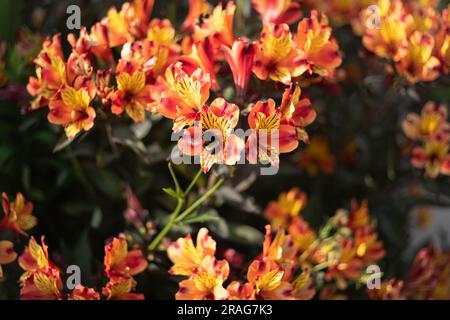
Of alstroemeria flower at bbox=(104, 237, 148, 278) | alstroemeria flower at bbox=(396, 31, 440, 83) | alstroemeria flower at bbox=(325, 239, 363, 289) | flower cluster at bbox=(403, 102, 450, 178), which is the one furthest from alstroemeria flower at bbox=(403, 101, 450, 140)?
alstroemeria flower at bbox=(104, 237, 148, 278)

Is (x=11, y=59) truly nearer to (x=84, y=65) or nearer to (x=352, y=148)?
(x=84, y=65)

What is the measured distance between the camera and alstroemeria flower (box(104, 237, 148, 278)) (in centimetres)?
69

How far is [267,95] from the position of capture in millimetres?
772

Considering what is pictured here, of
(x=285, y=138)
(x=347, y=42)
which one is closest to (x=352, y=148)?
(x=347, y=42)

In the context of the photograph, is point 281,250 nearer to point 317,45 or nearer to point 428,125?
point 317,45

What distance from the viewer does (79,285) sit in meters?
0.68

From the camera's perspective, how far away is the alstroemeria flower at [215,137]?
0.60m

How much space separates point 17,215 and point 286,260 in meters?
0.30

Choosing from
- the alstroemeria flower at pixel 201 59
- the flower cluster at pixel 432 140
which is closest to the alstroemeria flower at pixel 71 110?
the alstroemeria flower at pixel 201 59

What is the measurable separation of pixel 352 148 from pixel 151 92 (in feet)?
1.50

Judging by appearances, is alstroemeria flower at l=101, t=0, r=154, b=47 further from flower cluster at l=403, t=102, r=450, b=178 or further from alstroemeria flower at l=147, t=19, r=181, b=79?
flower cluster at l=403, t=102, r=450, b=178

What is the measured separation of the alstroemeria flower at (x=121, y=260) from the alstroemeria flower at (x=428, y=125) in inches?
16.9

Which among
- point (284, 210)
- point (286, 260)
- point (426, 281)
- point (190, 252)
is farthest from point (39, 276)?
point (426, 281)

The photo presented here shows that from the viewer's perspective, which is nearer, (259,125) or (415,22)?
(259,125)
